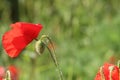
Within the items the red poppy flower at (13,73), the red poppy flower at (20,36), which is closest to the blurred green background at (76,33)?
the red poppy flower at (13,73)

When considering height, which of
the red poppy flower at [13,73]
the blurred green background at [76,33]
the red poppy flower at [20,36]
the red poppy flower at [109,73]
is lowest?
the blurred green background at [76,33]

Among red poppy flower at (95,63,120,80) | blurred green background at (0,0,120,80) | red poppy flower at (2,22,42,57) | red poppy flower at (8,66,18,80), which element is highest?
red poppy flower at (2,22,42,57)

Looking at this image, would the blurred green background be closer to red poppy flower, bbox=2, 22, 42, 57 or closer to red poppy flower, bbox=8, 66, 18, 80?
red poppy flower, bbox=8, 66, 18, 80

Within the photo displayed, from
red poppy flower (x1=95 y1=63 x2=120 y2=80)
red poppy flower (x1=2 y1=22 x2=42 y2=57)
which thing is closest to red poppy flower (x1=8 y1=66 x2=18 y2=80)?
red poppy flower (x1=2 y1=22 x2=42 y2=57)

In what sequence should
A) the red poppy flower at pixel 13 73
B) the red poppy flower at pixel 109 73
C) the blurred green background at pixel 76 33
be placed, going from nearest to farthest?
the red poppy flower at pixel 109 73, the red poppy flower at pixel 13 73, the blurred green background at pixel 76 33

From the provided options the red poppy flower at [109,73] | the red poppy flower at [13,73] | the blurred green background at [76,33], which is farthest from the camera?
the blurred green background at [76,33]

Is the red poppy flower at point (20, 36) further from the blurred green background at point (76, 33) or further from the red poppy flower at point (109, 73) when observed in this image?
the blurred green background at point (76, 33)

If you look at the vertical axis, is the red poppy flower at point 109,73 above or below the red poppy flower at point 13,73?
above
